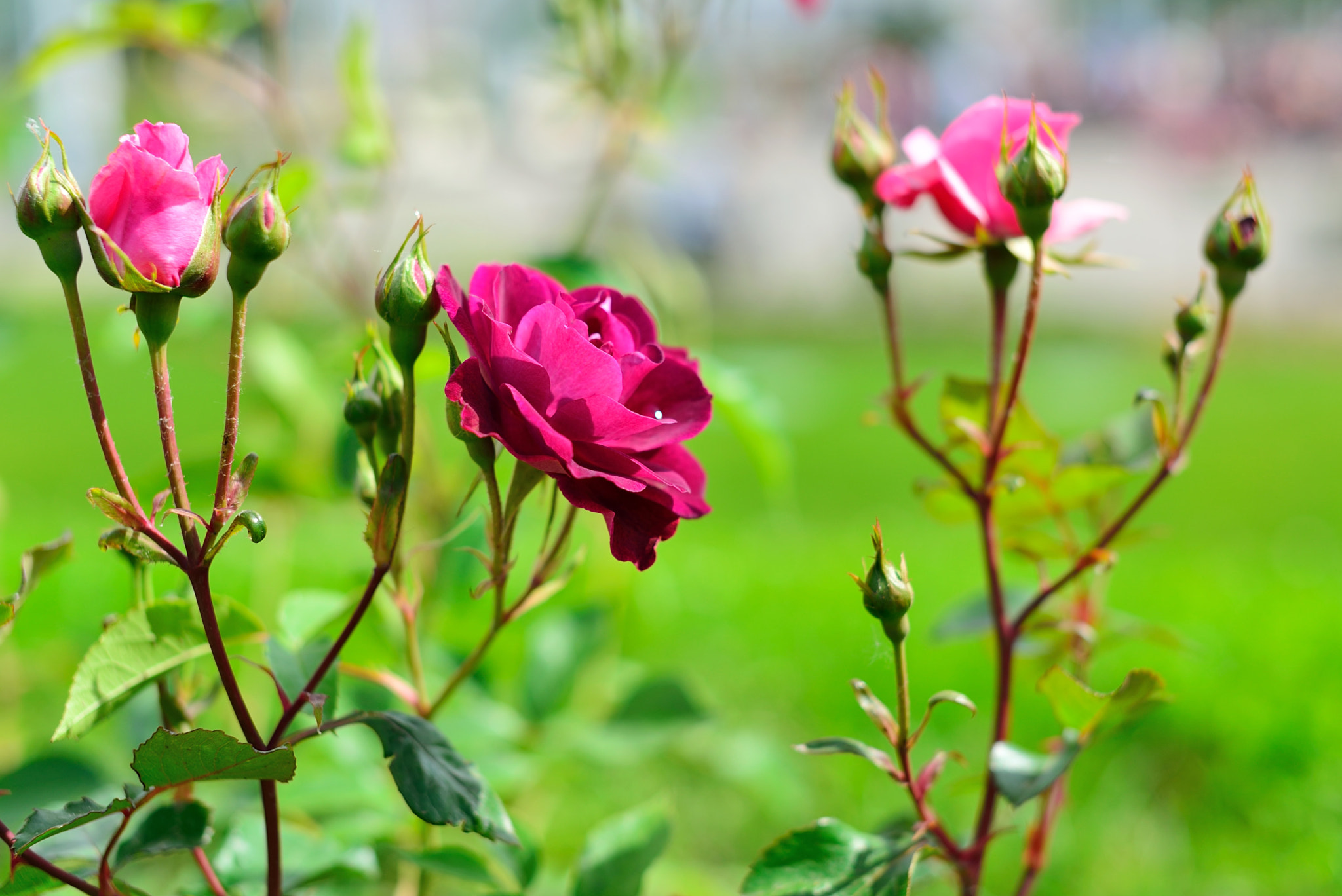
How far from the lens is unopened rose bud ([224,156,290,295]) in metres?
0.34

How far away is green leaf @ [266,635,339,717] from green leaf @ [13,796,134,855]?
69 millimetres

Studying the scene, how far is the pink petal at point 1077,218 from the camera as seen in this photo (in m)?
0.50

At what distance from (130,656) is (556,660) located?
37cm

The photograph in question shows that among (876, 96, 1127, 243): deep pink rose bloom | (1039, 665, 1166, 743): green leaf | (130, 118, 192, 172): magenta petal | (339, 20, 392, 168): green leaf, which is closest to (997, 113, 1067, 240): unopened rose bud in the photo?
(876, 96, 1127, 243): deep pink rose bloom

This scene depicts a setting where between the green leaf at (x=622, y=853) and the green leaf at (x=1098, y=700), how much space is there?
173 millimetres

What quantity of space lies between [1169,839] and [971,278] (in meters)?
5.52

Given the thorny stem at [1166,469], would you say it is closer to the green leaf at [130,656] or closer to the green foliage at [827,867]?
the green foliage at [827,867]

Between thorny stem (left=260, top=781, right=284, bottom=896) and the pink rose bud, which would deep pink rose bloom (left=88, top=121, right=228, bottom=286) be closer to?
the pink rose bud

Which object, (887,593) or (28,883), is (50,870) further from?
(887,593)

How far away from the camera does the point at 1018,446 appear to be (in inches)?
19.5

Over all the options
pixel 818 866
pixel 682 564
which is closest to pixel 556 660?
Answer: pixel 818 866

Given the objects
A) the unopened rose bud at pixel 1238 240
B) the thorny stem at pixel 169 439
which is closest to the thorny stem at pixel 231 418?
the thorny stem at pixel 169 439

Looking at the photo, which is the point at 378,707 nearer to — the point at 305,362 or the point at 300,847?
the point at 300,847

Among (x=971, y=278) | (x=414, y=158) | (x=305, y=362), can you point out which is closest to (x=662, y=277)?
(x=305, y=362)
